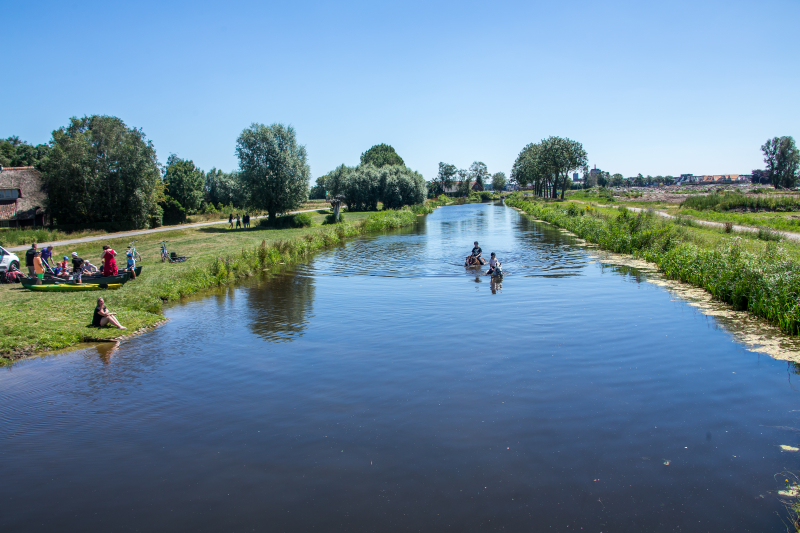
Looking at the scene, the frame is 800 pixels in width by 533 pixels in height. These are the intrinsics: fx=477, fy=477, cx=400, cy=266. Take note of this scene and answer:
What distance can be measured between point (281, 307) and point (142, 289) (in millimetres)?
6127

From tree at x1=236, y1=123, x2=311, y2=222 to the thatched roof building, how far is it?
65.9 feet

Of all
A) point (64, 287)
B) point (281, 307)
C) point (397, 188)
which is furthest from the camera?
point (397, 188)

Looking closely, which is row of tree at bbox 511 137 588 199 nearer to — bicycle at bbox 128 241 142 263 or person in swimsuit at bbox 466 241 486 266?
person in swimsuit at bbox 466 241 486 266

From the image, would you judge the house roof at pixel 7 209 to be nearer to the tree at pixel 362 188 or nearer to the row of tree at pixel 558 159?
the tree at pixel 362 188

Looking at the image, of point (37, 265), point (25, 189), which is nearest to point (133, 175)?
point (25, 189)

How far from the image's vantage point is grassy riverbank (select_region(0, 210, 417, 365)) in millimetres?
14766

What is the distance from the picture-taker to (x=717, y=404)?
9992 millimetres

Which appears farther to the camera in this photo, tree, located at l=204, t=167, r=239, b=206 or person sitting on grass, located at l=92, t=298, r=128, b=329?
Result: tree, located at l=204, t=167, r=239, b=206

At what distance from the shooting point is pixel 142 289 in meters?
20.8

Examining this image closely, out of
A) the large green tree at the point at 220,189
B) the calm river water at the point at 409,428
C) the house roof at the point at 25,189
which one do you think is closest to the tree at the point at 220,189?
the large green tree at the point at 220,189

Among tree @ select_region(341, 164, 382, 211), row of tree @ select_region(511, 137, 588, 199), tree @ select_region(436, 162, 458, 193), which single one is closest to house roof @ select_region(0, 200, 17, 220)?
tree @ select_region(341, 164, 382, 211)

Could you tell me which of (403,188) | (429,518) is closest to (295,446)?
(429,518)

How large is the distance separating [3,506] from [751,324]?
19243mm

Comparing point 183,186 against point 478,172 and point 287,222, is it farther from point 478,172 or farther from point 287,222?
point 478,172
